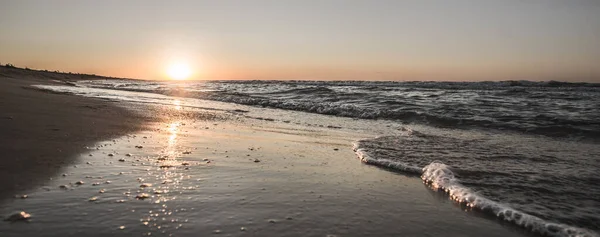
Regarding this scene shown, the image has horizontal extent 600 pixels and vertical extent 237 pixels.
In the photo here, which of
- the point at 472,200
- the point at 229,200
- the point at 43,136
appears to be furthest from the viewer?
the point at 43,136

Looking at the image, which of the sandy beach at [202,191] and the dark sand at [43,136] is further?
the dark sand at [43,136]

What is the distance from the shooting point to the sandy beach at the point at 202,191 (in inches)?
110

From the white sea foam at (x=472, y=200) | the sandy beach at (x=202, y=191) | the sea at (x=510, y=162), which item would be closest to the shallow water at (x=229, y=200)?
the sandy beach at (x=202, y=191)

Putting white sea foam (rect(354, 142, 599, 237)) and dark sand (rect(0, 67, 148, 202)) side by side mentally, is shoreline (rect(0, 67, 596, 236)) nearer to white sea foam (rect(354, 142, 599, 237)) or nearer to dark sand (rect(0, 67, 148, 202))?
dark sand (rect(0, 67, 148, 202))

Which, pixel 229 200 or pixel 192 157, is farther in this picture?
pixel 192 157

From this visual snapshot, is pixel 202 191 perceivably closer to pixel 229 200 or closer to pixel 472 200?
pixel 229 200

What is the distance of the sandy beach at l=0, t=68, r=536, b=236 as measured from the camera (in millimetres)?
2801

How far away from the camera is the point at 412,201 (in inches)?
148

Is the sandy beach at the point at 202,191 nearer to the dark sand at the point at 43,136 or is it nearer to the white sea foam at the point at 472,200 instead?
the dark sand at the point at 43,136

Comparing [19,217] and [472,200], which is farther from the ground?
[19,217]

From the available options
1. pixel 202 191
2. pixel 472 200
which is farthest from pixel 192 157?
pixel 472 200

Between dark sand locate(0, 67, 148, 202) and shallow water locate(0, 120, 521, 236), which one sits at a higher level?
dark sand locate(0, 67, 148, 202)

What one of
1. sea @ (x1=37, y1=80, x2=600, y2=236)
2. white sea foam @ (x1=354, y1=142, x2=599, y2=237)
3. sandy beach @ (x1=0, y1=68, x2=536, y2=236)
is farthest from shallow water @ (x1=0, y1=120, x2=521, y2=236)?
sea @ (x1=37, y1=80, x2=600, y2=236)

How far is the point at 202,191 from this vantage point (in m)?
3.56
